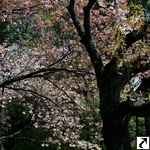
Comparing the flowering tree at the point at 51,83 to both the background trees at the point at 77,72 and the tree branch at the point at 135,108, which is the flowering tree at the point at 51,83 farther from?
the tree branch at the point at 135,108

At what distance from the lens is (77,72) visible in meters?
7.70

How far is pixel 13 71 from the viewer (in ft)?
38.4

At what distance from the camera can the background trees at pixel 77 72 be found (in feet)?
22.0

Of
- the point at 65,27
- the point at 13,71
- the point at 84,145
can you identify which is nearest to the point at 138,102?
the point at 84,145

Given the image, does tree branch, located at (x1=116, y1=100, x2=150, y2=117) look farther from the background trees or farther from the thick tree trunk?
the thick tree trunk

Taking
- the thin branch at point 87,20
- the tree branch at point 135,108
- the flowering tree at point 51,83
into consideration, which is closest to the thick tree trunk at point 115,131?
the tree branch at point 135,108

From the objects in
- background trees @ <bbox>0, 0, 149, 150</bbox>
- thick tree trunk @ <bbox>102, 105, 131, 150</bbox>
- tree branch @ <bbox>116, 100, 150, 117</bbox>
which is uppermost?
background trees @ <bbox>0, 0, 149, 150</bbox>

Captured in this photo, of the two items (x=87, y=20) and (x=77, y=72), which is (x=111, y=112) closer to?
(x=77, y=72)

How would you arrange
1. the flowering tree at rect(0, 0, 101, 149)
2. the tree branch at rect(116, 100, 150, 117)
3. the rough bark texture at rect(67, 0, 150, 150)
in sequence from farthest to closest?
1. the flowering tree at rect(0, 0, 101, 149)
2. the rough bark texture at rect(67, 0, 150, 150)
3. the tree branch at rect(116, 100, 150, 117)

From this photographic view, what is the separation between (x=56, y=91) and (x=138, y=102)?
5.71m

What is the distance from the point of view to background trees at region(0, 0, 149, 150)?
6691 mm

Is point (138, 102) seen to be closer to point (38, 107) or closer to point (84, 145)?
point (84, 145)

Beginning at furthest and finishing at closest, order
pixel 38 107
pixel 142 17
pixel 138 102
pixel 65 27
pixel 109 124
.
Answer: pixel 65 27 → pixel 38 107 → pixel 109 124 → pixel 138 102 → pixel 142 17

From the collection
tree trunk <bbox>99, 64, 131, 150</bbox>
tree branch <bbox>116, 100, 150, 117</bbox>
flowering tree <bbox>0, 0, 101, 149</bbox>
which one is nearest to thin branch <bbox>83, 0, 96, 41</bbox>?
tree trunk <bbox>99, 64, 131, 150</bbox>
